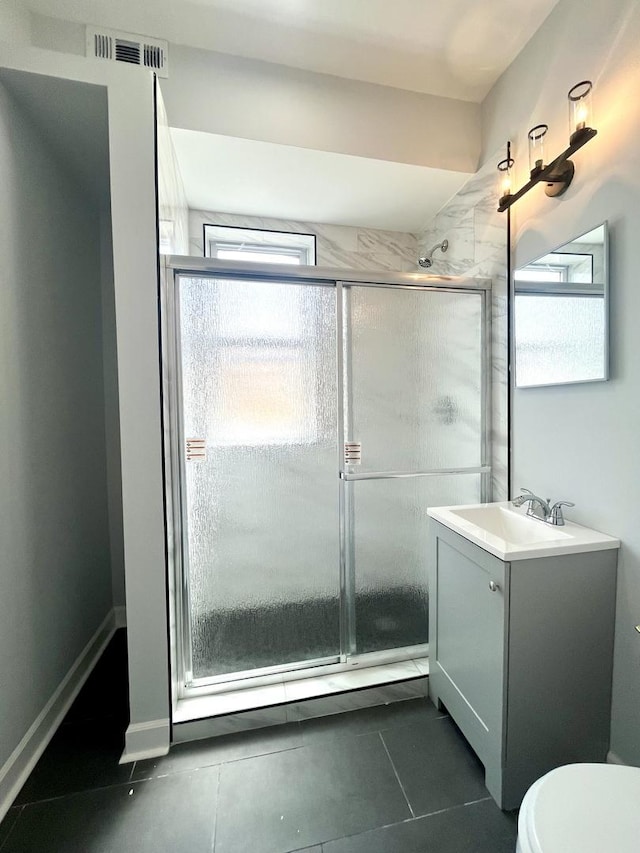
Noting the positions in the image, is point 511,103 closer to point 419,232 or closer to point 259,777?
point 419,232

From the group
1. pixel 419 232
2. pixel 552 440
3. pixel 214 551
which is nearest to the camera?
pixel 552 440

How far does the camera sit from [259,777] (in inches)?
50.7

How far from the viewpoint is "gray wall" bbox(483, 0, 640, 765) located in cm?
116

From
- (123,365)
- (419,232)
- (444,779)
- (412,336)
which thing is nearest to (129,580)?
(123,365)

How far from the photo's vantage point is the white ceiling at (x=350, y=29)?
1.45 m

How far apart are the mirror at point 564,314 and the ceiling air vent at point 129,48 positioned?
1860 millimetres

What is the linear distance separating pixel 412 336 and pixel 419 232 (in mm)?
1191

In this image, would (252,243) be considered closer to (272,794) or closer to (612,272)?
(612,272)

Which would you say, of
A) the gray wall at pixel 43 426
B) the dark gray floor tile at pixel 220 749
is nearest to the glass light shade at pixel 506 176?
the gray wall at pixel 43 426

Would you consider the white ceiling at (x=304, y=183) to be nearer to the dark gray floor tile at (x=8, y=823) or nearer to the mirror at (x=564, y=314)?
the mirror at (x=564, y=314)

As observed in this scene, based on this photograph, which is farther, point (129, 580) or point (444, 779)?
point (129, 580)

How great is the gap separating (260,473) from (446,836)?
4.46 ft

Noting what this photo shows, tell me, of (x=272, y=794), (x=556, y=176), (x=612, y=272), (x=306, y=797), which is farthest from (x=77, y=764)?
(x=556, y=176)

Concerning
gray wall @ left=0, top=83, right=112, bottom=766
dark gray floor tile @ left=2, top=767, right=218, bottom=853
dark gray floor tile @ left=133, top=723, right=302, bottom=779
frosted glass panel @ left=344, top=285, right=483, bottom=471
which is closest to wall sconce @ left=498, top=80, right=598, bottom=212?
frosted glass panel @ left=344, top=285, right=483, bottom=471
